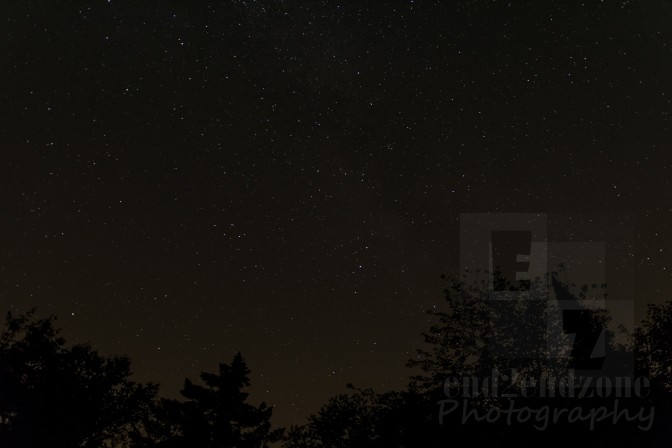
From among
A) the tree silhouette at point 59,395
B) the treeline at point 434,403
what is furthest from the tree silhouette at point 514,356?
the tree silhouette at point 59,395

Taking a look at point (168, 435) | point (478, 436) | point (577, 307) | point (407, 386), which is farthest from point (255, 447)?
point (577, 307)

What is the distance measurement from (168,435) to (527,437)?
43.2 ft

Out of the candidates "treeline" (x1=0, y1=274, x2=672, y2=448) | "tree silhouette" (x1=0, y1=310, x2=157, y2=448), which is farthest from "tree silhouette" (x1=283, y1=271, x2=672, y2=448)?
"tree silhouette" (x1=0, y1=310, x2=157, y2=448)

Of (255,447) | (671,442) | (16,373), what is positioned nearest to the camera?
(671,442)

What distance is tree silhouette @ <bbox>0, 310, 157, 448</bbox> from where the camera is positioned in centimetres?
3031

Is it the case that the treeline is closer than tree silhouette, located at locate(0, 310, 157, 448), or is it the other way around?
the treeline

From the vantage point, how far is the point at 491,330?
2530cm

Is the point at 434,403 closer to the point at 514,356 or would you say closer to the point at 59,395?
the point at 514,356

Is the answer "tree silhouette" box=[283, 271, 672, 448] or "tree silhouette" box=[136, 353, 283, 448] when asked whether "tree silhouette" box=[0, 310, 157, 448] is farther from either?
"tree silhouette" box=[283, 271, 672, 448]

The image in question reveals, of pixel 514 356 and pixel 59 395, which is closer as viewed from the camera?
pixel 514 356

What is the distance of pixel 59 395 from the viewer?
108 feet

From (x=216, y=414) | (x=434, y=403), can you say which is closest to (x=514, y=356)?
(x=434, y=403)

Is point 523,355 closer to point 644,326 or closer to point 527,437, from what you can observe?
point 527,437

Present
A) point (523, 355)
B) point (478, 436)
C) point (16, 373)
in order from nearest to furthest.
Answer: point (478, 436) → point (523, 355) → point (16, 373)
